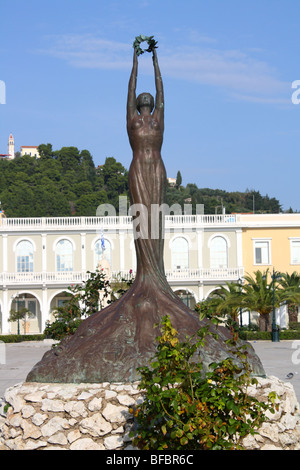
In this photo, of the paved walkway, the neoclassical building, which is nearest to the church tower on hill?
the neoclassical building

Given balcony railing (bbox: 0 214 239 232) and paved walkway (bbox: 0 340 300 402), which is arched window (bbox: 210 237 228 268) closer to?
balcony railing (bbox: 0 214 239 232)

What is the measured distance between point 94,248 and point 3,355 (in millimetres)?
15892

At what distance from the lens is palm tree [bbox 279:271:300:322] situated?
28.1 meters

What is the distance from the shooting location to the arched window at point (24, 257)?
3675 centimetres

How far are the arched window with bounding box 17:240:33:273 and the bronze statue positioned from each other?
29849 millimetres

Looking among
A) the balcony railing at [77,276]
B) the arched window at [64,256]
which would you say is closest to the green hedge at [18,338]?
the balcony railing at [77,276]

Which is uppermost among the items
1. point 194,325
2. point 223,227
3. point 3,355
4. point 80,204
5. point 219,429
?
point 80,204

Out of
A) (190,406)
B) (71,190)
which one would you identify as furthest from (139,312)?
(71,190)

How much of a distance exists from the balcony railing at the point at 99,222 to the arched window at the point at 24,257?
87 cm

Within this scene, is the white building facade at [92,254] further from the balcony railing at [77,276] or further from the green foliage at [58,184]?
the green foliage at [58,184]

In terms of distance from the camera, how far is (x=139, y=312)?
22.3ft
